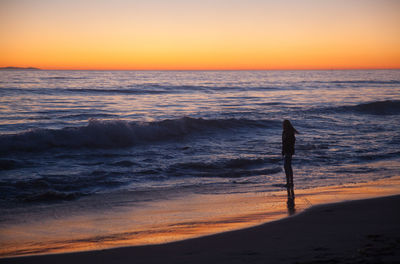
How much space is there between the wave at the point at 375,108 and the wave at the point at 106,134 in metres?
13.5

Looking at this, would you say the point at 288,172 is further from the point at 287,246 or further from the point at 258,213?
the point at 287,246

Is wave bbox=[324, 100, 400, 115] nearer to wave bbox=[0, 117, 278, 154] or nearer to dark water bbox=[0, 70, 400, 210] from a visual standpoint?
dark water bbox=[0, 70, 400, 210]

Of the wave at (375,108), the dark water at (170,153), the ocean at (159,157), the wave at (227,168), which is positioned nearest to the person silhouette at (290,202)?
the dark water at (170,153)

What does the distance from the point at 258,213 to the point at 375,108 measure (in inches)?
1157

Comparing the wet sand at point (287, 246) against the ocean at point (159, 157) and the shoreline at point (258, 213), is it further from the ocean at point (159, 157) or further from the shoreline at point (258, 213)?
the ocean at point (159, 157)

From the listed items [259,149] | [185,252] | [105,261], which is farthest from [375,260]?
[259,149]

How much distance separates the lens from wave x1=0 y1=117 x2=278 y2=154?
15492mm

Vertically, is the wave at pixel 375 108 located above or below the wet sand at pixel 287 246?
above

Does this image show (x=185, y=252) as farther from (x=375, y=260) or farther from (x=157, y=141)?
(x=157, y=141)

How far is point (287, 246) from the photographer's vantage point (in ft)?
16.2

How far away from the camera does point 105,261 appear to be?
4.69m

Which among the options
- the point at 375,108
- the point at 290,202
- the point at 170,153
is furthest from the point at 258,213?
the point at 375,108

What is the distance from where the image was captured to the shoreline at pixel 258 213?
5512 mm

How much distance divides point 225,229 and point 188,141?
41.2 ft
